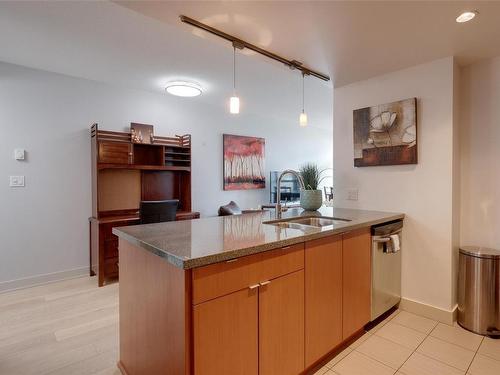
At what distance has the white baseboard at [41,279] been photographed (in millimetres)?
3000

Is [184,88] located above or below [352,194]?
above

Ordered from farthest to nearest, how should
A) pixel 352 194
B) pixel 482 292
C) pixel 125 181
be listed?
pixel 125 181, pixel 352 194, pixel 482 292

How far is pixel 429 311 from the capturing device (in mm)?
2379

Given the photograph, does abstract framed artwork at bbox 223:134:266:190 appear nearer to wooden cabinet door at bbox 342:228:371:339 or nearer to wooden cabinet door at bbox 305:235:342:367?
wooden cabinet door at bbox 342:228:371:339

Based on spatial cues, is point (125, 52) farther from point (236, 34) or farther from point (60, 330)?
point (60, 330)

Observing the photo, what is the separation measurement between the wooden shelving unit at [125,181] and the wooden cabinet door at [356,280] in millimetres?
2409

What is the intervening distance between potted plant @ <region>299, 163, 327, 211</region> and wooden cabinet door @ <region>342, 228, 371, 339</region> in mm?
610

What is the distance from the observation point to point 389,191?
8.59ft

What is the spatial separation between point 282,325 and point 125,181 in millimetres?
3045

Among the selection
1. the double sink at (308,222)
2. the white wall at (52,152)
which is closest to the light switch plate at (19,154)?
the white wall at (52,152)

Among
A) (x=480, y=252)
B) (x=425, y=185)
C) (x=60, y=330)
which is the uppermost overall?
(x=425, y=185)

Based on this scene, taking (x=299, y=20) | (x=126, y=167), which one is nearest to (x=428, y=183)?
(x=299, y=20)

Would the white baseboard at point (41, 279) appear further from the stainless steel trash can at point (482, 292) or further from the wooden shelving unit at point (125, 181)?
the stainless steel trash can at point (482, 292)

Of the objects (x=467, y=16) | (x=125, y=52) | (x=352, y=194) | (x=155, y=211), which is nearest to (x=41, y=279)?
(x=155, y=211)
